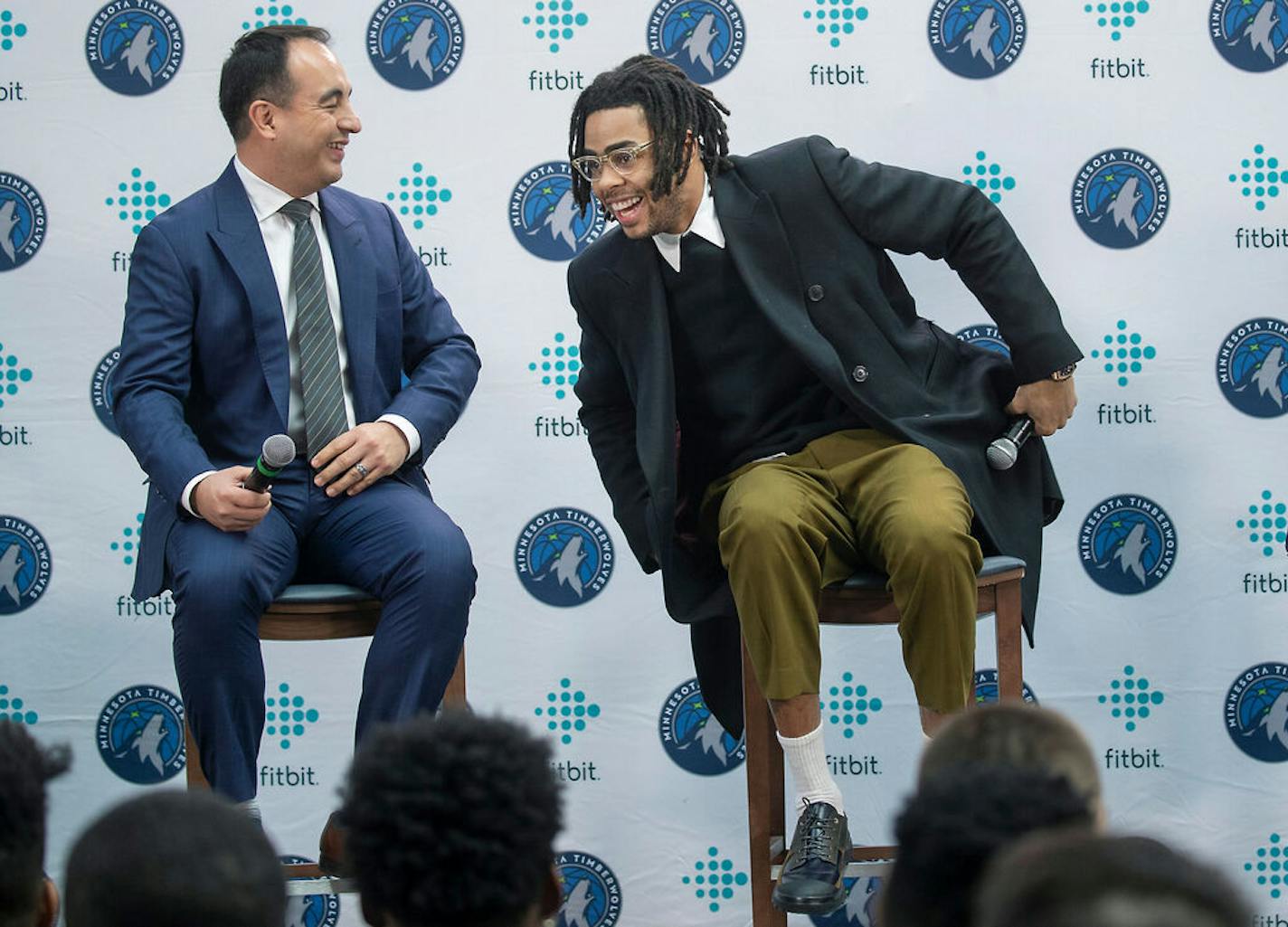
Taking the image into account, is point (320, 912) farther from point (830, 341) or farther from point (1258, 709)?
point (1258, 709)

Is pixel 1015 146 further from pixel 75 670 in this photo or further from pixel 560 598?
pixel 75 670

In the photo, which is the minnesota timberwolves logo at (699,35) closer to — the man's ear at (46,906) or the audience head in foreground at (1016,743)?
the audience head in foreground at (1016,743)

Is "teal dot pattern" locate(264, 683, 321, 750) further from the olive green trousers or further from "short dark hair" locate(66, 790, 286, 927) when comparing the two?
"short dark hair" locate(66, 790, 286, 927)

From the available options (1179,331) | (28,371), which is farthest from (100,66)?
(1179,331)

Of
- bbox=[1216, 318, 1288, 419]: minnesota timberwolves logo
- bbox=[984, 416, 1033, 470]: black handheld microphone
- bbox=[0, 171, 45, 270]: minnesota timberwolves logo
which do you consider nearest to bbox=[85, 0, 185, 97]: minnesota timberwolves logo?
bbox=[0, 171, 45, 270]: minnesota timberwolves logo

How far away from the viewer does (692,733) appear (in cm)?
382

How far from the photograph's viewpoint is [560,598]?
380cm

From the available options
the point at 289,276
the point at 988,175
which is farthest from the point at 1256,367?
the point at 289,276

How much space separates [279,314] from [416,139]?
84 cm

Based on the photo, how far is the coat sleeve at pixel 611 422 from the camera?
10.1 ft

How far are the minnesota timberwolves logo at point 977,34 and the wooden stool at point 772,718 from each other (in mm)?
1286

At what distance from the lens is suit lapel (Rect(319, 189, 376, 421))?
310 centimetres

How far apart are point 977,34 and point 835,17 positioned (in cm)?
31

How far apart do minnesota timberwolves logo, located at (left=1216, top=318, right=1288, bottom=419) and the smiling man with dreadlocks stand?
0.81 m
